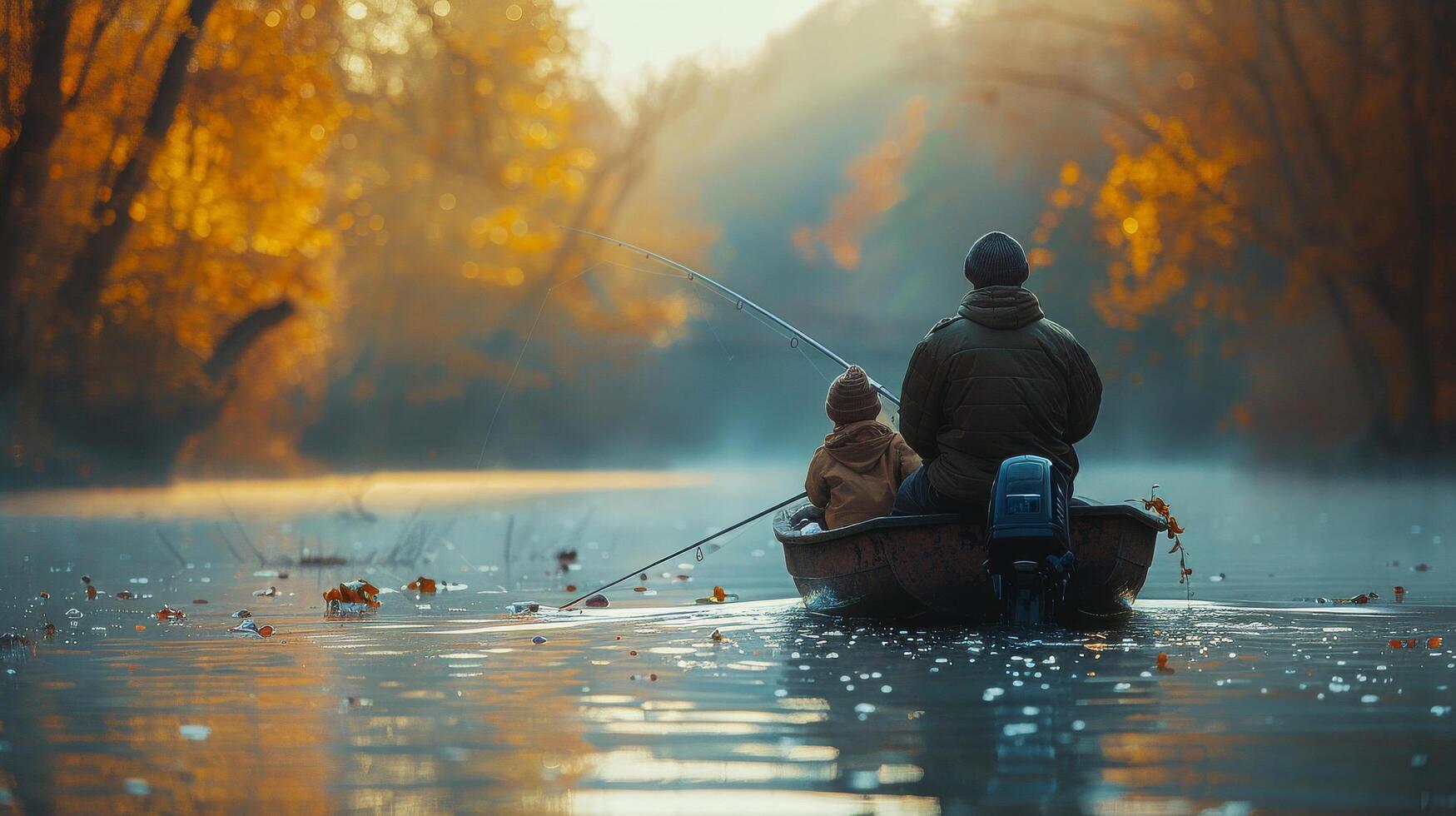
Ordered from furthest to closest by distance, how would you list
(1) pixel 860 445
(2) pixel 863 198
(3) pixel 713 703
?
(2) pixel 863 198 < (1) pixel 860 445 < (3) pixel 713 703

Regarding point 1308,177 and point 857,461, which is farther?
point 1308,177

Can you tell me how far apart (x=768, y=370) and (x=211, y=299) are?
25.8m

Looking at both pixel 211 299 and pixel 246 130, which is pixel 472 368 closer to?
pixel 211 299

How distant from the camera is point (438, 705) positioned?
614 centimetres

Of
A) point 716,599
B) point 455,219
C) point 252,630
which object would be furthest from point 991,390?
point 455,219

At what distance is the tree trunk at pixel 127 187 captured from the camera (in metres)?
22.5

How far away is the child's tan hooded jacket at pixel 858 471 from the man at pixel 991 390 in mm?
642

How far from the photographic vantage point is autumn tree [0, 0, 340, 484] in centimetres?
2236

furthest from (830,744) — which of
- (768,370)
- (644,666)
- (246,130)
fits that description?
(768,370)

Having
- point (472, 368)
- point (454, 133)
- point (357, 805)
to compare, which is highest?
point (454, 133)

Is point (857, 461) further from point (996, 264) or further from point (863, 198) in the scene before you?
point (863, 198)

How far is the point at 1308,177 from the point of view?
28.3m

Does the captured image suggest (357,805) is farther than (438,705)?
No

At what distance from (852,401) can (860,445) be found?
0.23 metres
